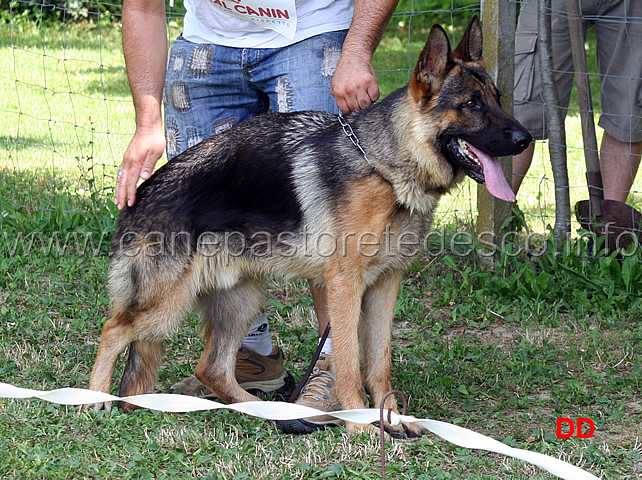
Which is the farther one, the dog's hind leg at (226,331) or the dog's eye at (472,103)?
the dog's hind leg at (226,331)

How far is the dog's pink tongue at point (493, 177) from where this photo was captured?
10.7ft

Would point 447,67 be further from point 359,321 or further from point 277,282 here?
point 277,282

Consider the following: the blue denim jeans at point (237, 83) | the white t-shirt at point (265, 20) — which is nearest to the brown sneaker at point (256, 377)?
the blue denim jeans at point (237, 83)

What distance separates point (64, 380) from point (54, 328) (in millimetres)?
683

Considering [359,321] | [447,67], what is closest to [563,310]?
[359,321]

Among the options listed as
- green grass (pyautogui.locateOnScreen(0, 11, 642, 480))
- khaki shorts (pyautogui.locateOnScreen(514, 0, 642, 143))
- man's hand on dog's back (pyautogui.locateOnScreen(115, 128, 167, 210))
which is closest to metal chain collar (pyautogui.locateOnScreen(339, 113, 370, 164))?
man's hand on dog's back (pyautogui.locateOnScreen(115, 128, 167, 210))

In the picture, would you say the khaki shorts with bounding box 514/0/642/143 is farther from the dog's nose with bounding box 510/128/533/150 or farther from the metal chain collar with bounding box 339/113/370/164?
the metal chain collar with bounding box 339/113/370/164

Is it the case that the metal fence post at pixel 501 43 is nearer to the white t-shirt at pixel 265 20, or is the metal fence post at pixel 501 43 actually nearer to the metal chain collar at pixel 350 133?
the white t-shirt at pixel 265 20

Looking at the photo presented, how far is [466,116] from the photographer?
129 inches

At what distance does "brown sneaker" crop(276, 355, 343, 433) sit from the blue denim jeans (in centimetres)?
125

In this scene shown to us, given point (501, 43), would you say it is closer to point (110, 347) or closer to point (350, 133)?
point (350, 133)

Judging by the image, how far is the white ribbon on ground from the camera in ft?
8.02

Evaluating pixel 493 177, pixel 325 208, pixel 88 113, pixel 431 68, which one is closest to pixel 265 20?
pixel 431 68

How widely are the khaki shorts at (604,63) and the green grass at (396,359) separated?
3.00 feet
